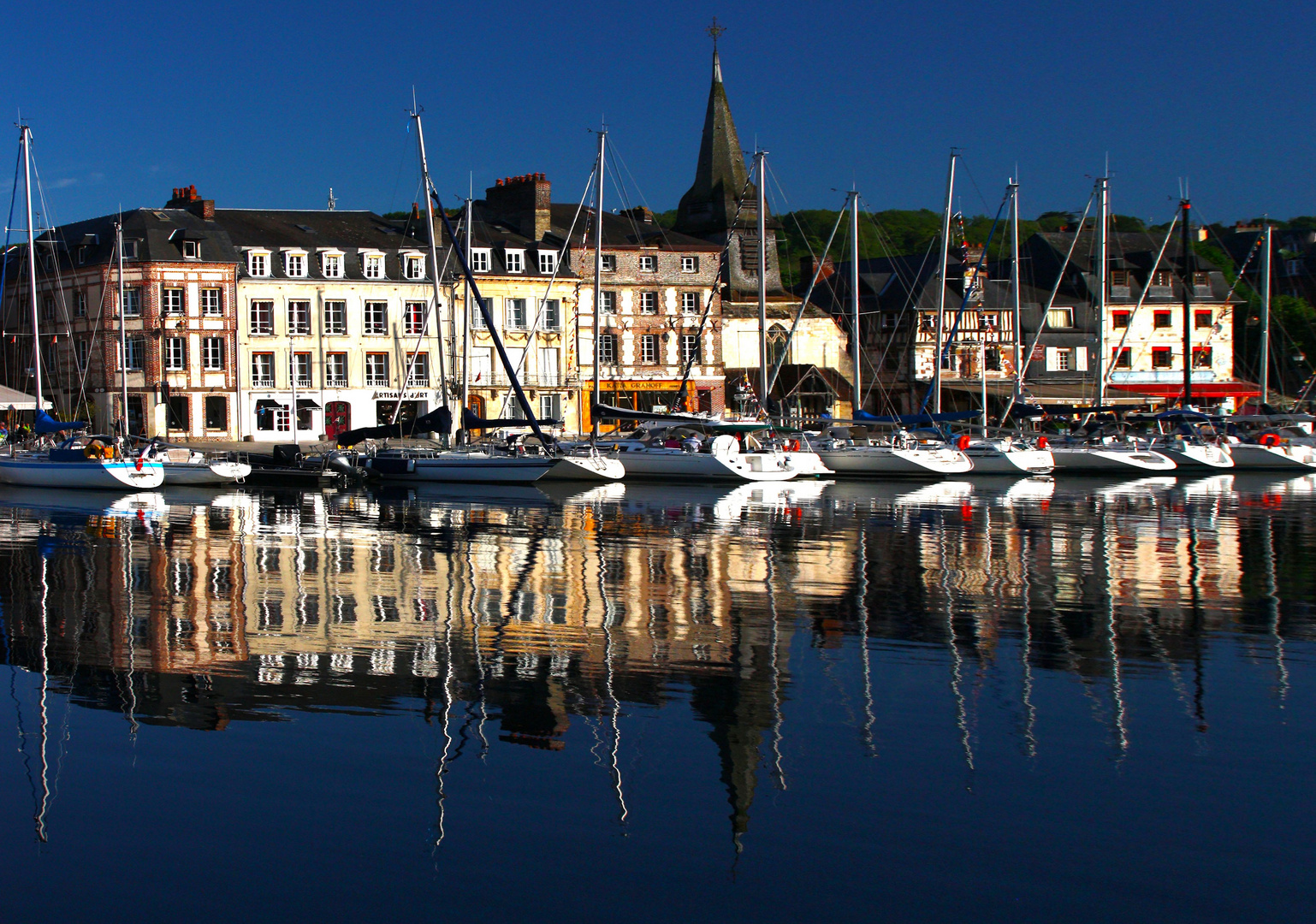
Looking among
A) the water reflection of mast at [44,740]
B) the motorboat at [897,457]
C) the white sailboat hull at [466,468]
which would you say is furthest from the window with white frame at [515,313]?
the water reflection of mast at [44,740]

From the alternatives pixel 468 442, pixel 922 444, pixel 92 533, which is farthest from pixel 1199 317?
pixel 92 533

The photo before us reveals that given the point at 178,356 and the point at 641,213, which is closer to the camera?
the point at 178,356

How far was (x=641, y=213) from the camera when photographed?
85.3 metres

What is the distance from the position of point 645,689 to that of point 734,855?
4652 millimetres

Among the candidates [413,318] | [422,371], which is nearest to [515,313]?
[413,318]

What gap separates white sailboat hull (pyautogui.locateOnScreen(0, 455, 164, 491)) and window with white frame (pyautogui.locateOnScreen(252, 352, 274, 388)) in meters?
23.6

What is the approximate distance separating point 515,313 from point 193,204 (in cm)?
1757

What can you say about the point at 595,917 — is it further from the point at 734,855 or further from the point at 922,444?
the point at 922,444

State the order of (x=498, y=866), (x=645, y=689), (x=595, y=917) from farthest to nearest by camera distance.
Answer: (x=645, y=689)
(x=498, y=866)
(x=595, y=917)

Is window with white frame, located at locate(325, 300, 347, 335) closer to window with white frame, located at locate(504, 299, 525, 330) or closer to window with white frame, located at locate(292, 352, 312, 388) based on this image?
window with white frame, located at locate(292, 352, 312, 388)

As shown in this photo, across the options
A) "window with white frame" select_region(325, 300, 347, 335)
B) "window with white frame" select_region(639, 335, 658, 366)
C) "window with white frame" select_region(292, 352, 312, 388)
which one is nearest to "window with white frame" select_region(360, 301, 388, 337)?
"window with white frame" select_region(325, 300, 347, 335)

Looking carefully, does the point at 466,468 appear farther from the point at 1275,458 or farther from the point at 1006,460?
the point at 1275,458

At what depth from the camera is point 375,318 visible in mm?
73625

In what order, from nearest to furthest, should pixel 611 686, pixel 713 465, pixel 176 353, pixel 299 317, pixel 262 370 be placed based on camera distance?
pixel 611 686 → pixel 713 465 → pixel 176 353 → pixel 262 370 → pixel 299 317
